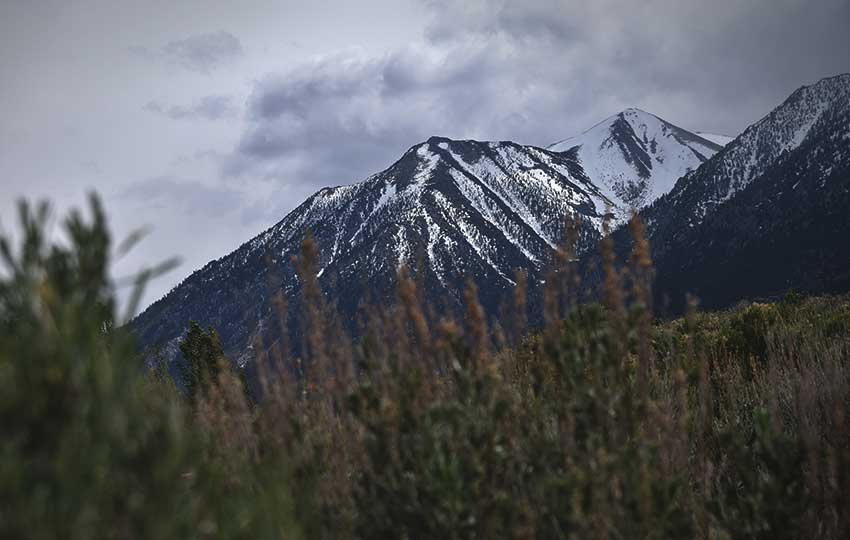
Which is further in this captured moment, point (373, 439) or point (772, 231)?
point (772, 231)

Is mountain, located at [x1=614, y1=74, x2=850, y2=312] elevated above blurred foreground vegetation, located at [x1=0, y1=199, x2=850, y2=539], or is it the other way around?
mountain, located at [x1=614, y1=74, x2=850, y2=312]

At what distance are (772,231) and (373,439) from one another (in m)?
181

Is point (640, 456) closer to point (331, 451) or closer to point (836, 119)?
point (331, 451)

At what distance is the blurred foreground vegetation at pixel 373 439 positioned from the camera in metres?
1.21

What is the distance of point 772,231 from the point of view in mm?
156750

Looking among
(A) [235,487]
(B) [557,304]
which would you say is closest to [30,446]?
(A) [235,487]

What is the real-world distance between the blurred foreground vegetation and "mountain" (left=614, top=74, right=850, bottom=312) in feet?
415

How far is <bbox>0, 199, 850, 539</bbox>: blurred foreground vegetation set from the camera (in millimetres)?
1206

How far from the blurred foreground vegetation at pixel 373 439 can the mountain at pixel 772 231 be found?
126389 millimetres

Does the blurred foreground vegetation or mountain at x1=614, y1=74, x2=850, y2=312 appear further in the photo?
mountain at x1=614, y1=74, x2=850, y2=312

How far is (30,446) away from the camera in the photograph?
1.20 m

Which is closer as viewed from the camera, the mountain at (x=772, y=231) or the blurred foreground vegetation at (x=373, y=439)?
the blurred foreground vegetation at (x=373, y=439)

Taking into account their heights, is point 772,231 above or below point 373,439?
above

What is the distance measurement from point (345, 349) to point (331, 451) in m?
0.54
